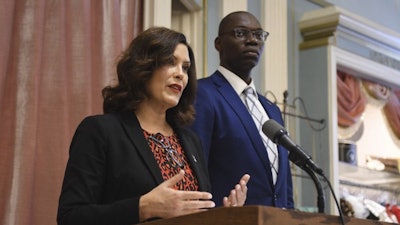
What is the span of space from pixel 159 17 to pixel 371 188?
400 cm

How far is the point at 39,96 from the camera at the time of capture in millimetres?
2602

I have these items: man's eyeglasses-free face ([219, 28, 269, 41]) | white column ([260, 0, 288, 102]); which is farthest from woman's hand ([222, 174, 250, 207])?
white column ([260, 0, 288, 102])

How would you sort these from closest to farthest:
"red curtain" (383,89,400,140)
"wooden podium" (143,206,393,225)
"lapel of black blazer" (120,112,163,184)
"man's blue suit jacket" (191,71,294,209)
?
"wooden podium" (143,206,393,225) < "lapel of black blazer" (120,112,163,184) < "man's blue suit jacket" (191,71,294,209) < "red curtain" (383,89,400,140)

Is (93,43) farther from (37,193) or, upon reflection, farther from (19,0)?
(37,193)

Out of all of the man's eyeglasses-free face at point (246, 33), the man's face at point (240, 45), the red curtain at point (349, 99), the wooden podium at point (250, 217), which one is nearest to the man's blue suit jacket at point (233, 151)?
the man's face at point (240, 45)

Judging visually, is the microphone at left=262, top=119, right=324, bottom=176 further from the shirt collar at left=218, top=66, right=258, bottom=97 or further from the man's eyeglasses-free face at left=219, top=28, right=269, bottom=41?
the man's eyeglasses-free face at left=219, top=28, right=269, bottom=41

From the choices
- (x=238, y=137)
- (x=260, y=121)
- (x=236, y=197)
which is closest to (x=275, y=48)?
(x=260, y=121)

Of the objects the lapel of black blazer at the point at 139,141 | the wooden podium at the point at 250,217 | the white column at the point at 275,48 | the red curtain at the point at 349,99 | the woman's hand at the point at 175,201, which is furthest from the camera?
the red curtain at the point at 349,99

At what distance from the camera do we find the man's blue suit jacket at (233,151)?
2.42 meters

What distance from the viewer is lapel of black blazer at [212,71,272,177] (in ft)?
8.08

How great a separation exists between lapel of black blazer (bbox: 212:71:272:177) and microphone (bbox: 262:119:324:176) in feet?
1.84

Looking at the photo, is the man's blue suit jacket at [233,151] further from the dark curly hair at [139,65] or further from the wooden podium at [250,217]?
the wooden podium at [250,217]

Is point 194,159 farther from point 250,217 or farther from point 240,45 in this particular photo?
point 240,45

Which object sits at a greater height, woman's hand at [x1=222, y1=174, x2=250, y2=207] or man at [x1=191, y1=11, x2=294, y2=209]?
man at [x1=191, y1=11, x2=294, y2=209]
